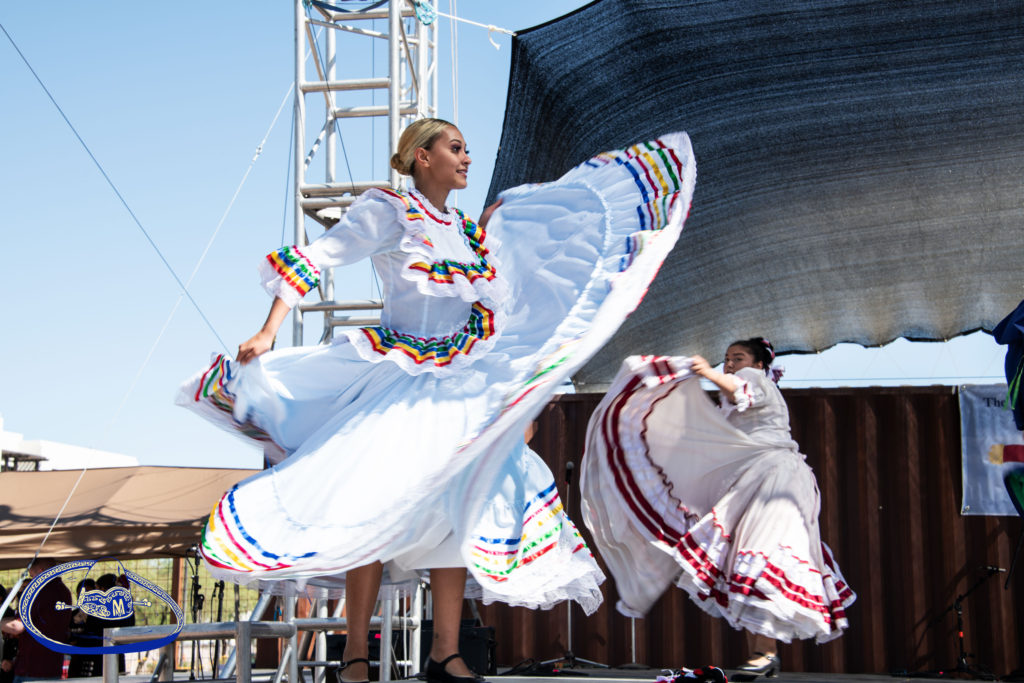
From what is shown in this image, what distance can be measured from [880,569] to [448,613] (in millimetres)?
4170

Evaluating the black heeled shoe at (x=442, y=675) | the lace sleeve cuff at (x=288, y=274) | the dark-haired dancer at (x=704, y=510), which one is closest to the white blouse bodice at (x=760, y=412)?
the dark-haired dancer at (x=704, y=510)

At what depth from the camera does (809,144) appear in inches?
189

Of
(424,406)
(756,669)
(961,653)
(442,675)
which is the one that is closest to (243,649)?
(442,675)

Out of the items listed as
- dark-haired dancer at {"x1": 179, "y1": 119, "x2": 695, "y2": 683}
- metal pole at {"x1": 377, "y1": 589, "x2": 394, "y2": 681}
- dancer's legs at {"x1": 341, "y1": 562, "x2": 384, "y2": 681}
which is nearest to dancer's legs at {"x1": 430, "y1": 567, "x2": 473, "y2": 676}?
dark-haired dancer at {"x1": 179, "y1": 119, "x2": 695, "y2": 683}

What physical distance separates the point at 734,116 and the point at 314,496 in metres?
3.28

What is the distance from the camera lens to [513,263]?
2959mm

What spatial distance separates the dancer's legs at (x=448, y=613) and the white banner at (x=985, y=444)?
14.2ft

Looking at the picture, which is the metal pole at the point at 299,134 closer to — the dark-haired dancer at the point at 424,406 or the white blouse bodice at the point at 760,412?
the white blouse bodice at the point at 760,412

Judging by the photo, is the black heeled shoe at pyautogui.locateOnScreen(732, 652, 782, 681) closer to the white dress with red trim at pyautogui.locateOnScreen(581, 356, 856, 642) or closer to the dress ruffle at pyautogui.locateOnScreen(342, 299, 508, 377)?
the white dress with red trim at pyautogui.locateOnScreen(581, 356, 856, 642)

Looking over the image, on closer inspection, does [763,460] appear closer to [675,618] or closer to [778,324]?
[778,324]

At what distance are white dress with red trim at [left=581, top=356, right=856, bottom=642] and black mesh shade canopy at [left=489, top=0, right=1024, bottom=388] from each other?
60.9 inches

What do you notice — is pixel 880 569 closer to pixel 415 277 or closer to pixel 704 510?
pixel 704 510

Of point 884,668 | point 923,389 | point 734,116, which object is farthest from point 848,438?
point 734,116

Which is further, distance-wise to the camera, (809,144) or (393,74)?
(393,74)
